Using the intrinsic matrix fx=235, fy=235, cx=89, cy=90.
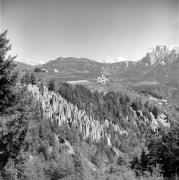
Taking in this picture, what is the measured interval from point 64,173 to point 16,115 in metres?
10.8

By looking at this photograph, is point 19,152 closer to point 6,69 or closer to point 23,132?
point 23,132

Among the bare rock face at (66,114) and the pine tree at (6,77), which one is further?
the bare rock face at (66,114)

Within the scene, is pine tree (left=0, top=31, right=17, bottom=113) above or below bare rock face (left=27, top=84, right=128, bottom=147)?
above

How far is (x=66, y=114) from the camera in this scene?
17688 cm

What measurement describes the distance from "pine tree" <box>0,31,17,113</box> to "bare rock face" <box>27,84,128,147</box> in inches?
4990

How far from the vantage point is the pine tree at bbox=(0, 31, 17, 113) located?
74.9 feet

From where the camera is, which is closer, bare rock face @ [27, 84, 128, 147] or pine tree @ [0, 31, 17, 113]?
pine tree @ [0, 31, 17, 113]

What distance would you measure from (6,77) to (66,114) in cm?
15555

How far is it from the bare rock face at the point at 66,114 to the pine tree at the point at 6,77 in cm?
12676

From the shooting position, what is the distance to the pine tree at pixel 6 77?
2284 centimetres

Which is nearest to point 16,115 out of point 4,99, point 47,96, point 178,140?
point 4,99

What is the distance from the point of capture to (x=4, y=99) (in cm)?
2277

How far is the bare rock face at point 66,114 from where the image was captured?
159500mm

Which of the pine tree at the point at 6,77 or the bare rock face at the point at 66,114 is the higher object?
the pine tree at the point at 6,77
